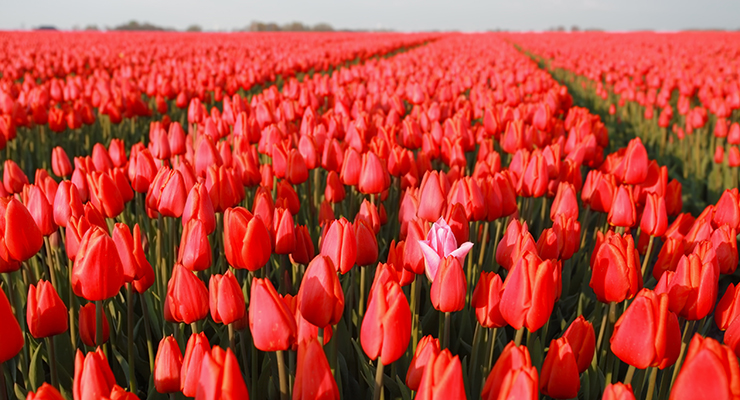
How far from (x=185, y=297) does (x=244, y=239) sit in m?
0.21

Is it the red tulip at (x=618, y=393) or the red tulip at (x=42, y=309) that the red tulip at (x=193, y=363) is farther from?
the red tulip at (x=618, y=393)

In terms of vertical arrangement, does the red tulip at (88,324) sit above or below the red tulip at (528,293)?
below

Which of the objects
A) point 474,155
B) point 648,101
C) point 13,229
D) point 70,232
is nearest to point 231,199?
point 70,232

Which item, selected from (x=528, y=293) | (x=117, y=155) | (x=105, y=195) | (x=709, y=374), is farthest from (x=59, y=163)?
(x=709, y=374)

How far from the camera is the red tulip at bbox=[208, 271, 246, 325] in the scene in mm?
1230

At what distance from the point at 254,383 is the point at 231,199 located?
78 centimetres

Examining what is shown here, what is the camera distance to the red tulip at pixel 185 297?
1271 millimetres

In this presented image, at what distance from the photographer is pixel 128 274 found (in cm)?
137

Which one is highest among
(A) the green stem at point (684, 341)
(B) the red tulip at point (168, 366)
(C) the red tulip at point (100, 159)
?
(C) the red tulip at point (100, 159)

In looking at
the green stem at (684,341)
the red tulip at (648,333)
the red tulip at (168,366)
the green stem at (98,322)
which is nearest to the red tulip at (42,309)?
the green stem at (98,322)

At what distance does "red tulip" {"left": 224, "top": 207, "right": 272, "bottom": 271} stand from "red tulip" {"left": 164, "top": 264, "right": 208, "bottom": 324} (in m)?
0.15

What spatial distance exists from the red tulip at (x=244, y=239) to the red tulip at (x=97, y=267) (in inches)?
10.8

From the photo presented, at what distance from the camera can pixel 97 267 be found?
1.25 m

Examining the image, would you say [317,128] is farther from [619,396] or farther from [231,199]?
[619,396]
